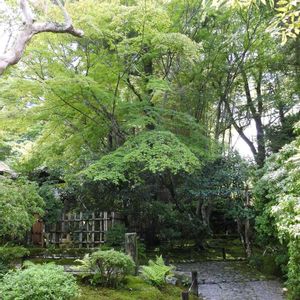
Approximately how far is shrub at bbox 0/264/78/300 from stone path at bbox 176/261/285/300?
14.1 ft

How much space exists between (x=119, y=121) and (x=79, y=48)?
3.31 m

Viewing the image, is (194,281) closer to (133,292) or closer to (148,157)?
(133,292)

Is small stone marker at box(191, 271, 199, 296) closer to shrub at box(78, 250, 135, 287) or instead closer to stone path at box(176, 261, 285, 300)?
stone path at box(176, 261, 285, 300)

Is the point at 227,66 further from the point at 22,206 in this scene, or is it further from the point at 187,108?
the point at 22,206

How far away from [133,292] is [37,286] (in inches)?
108

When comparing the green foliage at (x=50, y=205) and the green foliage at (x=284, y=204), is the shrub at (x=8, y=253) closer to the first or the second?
the green foliage at (x=50, y=205)

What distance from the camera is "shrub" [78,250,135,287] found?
7.04 metres

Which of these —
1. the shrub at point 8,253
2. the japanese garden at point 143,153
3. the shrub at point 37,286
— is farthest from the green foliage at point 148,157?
the shrub at point 37,286

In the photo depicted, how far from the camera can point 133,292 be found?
716 cm

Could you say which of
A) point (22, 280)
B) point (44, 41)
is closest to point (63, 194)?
point (44, 41)

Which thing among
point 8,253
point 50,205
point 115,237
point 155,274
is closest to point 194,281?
point 155,274

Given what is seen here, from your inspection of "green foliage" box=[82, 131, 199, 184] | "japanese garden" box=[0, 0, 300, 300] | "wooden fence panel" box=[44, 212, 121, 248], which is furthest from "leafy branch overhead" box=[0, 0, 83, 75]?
"wooden fence panel" box=[44, 212, 121, 248]

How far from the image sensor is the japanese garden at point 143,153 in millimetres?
8250

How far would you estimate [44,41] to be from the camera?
11.3 m
